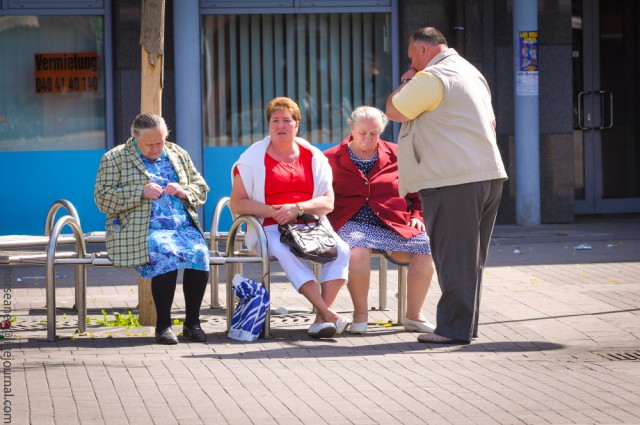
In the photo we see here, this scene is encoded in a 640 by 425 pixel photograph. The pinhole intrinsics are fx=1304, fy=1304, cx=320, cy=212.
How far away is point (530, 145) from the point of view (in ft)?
46.8

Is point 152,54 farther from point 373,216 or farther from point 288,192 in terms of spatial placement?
point 373,216

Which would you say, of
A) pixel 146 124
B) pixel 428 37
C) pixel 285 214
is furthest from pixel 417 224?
pixel 146 124

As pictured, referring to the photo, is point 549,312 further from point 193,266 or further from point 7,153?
point 7,153

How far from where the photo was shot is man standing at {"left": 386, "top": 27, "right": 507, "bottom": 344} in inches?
297

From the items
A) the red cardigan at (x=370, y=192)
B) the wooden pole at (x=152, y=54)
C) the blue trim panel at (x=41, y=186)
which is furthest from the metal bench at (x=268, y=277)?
the blue trim panel at (x=41, y=186)

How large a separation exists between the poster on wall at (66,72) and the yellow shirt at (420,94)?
7457mm

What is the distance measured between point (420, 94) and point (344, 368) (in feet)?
5.59

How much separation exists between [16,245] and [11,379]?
2083mm

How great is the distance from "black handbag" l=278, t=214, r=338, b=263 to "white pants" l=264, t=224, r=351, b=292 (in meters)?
0.05

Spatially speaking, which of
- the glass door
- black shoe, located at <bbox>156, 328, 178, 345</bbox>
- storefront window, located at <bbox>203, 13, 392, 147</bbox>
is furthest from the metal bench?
the glass door

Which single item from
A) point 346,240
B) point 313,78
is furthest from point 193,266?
point 313,78

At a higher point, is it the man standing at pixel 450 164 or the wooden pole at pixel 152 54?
the wooden pole at pixel 152 54

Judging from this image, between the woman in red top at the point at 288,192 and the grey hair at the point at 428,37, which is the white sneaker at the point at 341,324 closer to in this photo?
the woman in red top at the point at 288,192

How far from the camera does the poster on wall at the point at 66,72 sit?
1430cm
